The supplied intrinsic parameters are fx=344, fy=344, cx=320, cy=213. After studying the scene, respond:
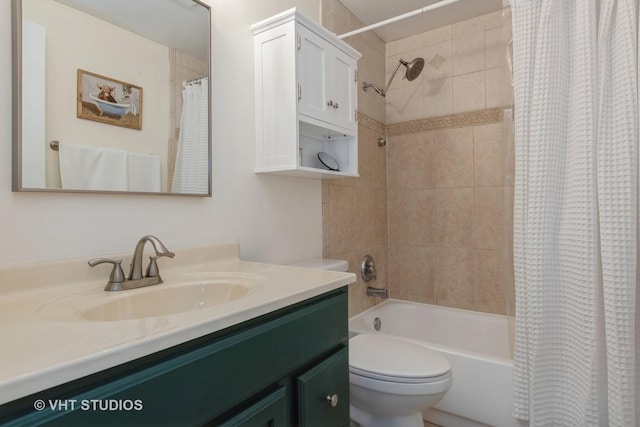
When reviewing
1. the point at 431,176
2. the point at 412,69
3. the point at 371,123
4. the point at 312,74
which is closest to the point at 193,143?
the point at 312,74

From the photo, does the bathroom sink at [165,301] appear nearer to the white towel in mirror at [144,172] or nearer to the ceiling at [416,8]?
the white towel in mirror at [144,172]

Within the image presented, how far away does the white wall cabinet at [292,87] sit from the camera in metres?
1.35

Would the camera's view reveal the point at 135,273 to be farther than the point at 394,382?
No

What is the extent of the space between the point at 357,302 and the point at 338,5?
70.2 inches

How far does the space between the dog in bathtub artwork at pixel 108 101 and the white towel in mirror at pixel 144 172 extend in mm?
94

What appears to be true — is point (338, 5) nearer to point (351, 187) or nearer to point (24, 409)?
point (351, 187)

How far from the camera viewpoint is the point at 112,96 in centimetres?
99

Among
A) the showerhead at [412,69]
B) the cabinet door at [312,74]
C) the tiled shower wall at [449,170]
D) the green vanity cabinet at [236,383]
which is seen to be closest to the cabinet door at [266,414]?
the green vanity cabinet at [236,383]

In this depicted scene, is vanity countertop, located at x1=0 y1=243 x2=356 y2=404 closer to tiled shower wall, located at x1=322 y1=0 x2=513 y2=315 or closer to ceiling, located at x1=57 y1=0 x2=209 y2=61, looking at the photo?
ceiling, located at x1=57 y1=0 x2=209 y2=61

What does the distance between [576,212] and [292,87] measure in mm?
1148

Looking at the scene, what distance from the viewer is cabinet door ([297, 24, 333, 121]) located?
1379 mm

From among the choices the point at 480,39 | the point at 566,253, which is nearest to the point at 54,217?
the point at 566,253

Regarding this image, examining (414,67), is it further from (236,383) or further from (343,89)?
(236,383)

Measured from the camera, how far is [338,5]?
2043 millimetres
